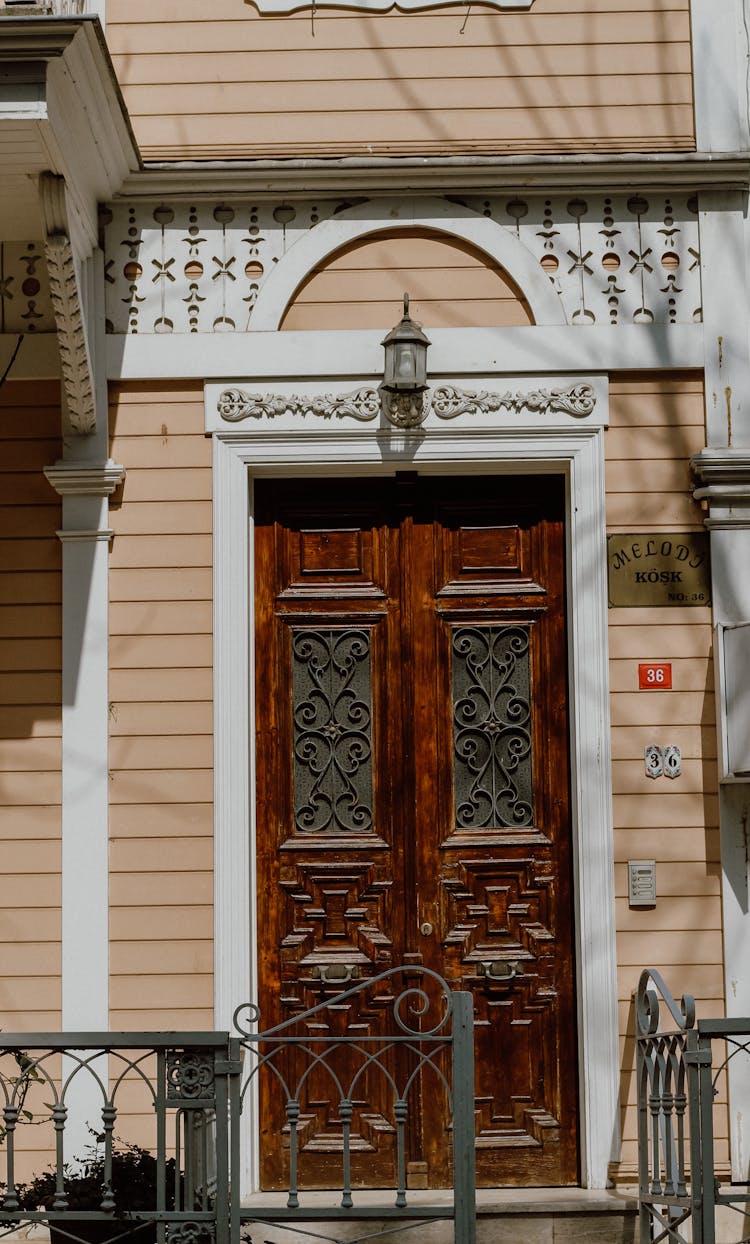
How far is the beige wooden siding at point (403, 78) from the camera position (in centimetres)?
665

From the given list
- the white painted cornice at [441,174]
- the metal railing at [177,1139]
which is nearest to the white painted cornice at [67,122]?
the white painted cornice at [441,174]

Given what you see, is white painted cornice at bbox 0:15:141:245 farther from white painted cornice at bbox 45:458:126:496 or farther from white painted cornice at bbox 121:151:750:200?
white painted cornice at bbox 45:458:126:496

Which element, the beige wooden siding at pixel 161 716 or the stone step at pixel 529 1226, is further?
the beige wooden siding at pixel 161 716

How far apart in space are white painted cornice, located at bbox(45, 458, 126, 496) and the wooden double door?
1.98 ft

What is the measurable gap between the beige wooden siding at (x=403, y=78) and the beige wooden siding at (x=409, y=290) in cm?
42

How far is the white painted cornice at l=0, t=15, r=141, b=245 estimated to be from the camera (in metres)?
5.26

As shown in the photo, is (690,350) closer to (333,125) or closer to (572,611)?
(572,611)

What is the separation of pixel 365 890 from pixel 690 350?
2.53 meters

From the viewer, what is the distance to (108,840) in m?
6.40

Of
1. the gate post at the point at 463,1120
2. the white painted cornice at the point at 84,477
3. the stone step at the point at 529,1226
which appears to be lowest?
the stone step at the point at 529,1226

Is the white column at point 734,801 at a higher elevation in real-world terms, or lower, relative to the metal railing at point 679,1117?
higher

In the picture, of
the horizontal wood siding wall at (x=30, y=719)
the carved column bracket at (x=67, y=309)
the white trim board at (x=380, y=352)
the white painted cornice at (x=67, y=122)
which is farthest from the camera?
the white trim board at (x=380, y=352)

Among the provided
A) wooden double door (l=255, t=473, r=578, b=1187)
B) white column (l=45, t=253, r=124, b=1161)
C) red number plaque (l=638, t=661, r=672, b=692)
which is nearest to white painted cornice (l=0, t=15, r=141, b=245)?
white column (l=45, t=253, r=124, b=1161)

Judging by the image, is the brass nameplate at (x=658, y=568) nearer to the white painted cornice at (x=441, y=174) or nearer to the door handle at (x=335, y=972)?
the white painted cornice at (x=441, y=174)
